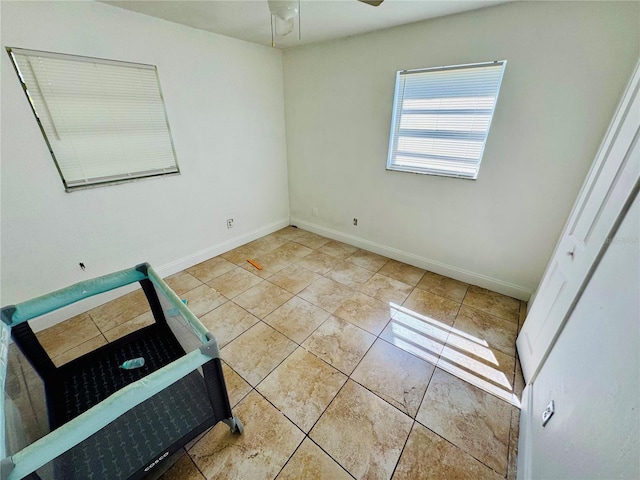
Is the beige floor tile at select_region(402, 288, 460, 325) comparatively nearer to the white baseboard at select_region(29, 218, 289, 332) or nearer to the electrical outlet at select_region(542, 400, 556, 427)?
the electrical outlet at select_region(542, 400, 556, 427)

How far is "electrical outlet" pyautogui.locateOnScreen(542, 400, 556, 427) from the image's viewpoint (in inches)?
43.4

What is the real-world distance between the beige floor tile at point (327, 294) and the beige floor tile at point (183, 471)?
130 cm

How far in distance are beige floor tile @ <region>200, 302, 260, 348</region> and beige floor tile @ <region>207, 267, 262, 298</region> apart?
0.70ft

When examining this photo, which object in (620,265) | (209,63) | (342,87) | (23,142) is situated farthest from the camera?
(342,87)

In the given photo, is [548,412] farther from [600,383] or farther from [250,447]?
[250,447]

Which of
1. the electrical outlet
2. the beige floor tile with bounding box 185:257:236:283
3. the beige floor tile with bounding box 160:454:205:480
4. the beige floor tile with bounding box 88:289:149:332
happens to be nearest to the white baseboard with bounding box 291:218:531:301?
the beige floor tile with bounding box 185:257:236:283

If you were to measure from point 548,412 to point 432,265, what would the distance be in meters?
1.74

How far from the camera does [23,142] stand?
1.70m

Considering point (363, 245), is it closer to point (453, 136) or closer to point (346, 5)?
point (453, 136)

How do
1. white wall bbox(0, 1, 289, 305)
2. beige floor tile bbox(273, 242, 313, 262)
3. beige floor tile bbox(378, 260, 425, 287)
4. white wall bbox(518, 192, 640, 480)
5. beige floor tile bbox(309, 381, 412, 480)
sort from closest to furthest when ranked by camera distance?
white wall bbox(518, 192, 640, 480), beige floor tile bbox(309, 381, 412, 480), white wall bbox(0, 1, 289, 305), beige floor tile bbox(378, 260, 425, 287), beige floor tile bbox(273, 242, 313, 262)


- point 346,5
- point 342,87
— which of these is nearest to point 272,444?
point 346,5

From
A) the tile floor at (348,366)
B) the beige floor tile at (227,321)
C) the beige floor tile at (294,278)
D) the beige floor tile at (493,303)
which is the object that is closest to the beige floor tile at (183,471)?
the tile floor at (348,366)

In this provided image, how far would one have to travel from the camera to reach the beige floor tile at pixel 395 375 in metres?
1.52

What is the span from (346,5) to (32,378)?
2.92 metres
